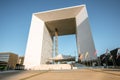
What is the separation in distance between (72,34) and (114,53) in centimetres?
1659

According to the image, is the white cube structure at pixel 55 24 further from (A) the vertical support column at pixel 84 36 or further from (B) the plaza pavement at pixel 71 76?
(B) the plaza pavement at pixel 71 76

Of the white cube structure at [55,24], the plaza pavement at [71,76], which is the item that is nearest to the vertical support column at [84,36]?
the white cube structure at [55,24]

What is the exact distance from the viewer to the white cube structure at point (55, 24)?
23.6m

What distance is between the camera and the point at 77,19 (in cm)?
2633

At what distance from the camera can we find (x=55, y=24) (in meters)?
31.5

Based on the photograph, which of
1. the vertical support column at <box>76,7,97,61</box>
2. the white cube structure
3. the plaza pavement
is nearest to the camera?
the plaza pavement

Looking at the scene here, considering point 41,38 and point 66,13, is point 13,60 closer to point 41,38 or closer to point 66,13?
point 41,38

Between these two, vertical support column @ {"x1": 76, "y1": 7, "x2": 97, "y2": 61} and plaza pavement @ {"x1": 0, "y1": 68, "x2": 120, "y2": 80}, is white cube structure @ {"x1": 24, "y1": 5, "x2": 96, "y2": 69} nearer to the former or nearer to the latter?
vertical support column @ {"x1": 76, "y1": 7, "x2": 97, "y2": 61}

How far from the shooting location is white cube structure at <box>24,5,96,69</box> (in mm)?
23636

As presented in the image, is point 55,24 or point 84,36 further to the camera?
point 55,24

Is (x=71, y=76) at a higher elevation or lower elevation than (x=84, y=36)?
lower

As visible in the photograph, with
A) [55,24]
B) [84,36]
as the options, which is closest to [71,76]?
[84,36]

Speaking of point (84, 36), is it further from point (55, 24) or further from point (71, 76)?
point (71, 76)

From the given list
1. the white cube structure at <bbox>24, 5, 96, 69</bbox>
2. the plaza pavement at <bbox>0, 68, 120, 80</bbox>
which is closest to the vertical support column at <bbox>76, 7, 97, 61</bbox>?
the white cube structure at <bbox>24, 5, 96, 69</bbox>
